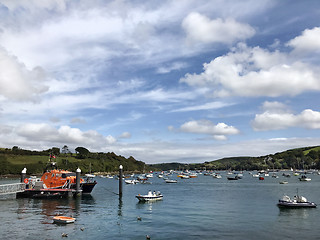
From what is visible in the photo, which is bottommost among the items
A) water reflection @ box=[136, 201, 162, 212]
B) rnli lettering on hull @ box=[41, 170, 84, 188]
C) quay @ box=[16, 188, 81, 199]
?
water reflection @ box=[136, 201, 162, 212]

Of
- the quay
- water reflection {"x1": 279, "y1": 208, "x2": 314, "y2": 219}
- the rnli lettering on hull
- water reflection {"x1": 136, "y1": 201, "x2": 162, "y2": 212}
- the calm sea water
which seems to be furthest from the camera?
the rnli lettering on hull

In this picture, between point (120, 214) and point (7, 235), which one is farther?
point (120, 214)

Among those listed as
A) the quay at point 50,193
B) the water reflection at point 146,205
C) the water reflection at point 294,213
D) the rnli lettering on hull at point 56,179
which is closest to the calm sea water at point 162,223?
the water reflection at point 294,213

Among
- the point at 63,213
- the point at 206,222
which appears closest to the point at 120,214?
the point at 63,213

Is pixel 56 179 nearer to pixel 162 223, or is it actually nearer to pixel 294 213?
pixel 162 223

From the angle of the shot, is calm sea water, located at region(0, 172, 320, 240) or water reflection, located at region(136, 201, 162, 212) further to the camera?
water reflection, located at region(136, 201, 162, 212)

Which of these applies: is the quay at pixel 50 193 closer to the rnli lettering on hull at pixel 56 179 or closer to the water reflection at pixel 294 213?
the rnli lettering on hull at pixel 56 179

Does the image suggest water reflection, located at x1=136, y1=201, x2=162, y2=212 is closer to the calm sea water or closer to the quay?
the calm sea water

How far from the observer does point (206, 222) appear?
44656 mm

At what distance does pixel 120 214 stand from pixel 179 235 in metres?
18.9

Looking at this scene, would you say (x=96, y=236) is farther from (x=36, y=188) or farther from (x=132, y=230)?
(x=36, y=188)

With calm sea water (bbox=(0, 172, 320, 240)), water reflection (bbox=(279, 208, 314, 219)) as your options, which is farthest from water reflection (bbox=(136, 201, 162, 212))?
water reflection (bbox=(279, 208, 314, 219))

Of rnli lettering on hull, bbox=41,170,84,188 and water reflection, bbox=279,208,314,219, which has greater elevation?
rnli lettering on hull, bbox=41,170,84,188

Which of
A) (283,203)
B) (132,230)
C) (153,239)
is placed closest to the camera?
(153,239)
